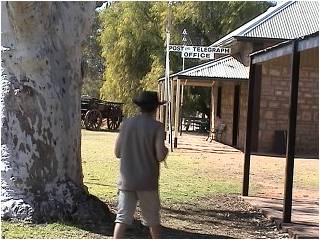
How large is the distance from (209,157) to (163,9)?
58.4 feet

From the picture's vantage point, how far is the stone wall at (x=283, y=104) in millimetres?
21234

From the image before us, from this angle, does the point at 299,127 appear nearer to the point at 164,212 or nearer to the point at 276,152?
the point at 276,152

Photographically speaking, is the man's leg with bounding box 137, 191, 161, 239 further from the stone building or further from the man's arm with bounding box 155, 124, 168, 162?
the stone building

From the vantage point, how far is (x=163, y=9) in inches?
1382

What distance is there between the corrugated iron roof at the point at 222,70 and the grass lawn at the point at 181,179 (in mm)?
3076

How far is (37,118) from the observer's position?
760 cm

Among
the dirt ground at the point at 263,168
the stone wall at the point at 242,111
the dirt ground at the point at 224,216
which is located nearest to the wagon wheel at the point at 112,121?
the dirt ground at the point at 263,168

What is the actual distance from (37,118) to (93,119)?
2509cm

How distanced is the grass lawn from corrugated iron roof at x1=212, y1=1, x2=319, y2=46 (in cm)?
413

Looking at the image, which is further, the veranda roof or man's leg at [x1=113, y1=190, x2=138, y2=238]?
the veranda roof

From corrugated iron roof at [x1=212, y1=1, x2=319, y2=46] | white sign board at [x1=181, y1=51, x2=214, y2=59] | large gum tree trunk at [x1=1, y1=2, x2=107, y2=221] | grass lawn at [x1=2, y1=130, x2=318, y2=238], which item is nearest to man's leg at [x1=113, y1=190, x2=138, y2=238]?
grass lawn at [x1=2, y1=130, x2=318, y2=238]

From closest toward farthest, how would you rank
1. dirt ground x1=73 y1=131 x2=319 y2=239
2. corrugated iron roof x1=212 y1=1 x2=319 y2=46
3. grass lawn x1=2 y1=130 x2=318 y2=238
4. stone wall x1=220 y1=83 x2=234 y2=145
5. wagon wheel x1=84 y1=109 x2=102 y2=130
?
grass lawn x1=2 y1=130 x2=318 y2=238 → dirt ground x1=73 y1=131 x2=319 y2=239 → corrugated iron roof x1=212 y1=1 x2=319 y2=46 → stone wall x1=220 y1=83 x2=234 y2=145 → wagon wheel x1=84 y1=109 x2=102 y2=130

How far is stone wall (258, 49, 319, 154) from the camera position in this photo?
2123 centimetres

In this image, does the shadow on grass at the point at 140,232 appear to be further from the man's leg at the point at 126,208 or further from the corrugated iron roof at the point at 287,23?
the corrugated iron roof at the point at 287,23
